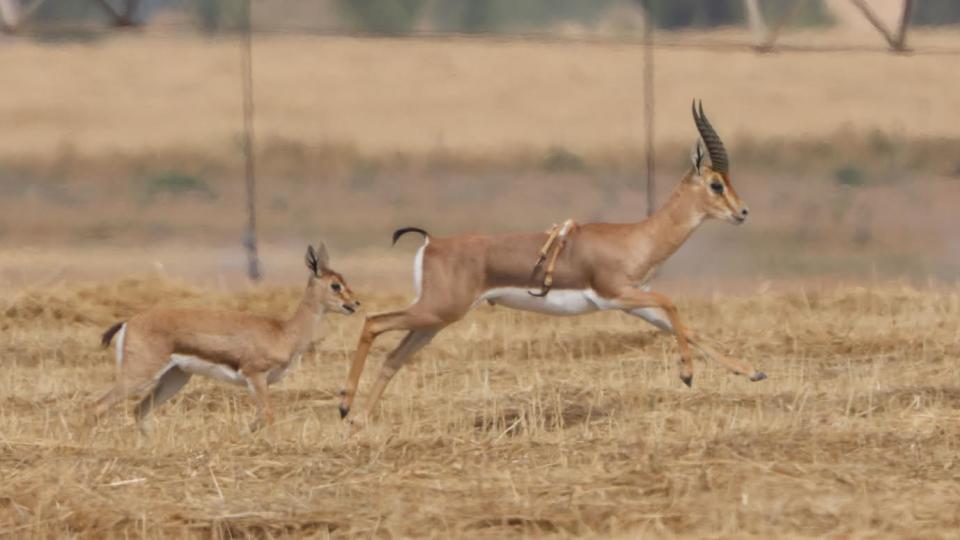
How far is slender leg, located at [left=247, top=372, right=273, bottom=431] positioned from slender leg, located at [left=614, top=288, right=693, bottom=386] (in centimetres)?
215

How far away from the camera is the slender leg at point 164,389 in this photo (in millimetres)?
14211

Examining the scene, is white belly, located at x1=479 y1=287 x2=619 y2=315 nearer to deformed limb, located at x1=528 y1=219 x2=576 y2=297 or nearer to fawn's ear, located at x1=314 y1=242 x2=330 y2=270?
deformed limb, located at x1=528 y1=219 x2=576 y2=297

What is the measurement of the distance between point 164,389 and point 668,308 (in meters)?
3.02

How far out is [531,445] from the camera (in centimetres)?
1210

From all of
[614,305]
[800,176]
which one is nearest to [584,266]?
[614,305]

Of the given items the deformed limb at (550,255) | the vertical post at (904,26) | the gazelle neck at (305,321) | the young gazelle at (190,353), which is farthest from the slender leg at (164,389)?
the vertical post at (904,26)

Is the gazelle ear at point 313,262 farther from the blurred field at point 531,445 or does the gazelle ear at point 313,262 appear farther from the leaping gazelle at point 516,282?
the leaping gazelle at point 516,282

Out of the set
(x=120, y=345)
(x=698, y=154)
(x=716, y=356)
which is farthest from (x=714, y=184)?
(x=120, y=345)

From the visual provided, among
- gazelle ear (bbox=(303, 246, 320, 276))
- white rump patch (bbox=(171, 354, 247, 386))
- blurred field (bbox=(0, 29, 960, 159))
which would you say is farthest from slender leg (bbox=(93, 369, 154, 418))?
blurred field (bbox=(0, 29, 960, 159))

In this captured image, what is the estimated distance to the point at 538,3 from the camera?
24.8 metres

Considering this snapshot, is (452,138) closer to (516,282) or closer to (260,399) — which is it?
(516,282)

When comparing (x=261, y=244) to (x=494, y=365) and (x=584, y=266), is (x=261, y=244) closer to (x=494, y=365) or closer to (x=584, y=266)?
(x=494, y=365)

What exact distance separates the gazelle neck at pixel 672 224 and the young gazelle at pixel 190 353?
2289mm

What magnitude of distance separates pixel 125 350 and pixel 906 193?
14566mm
